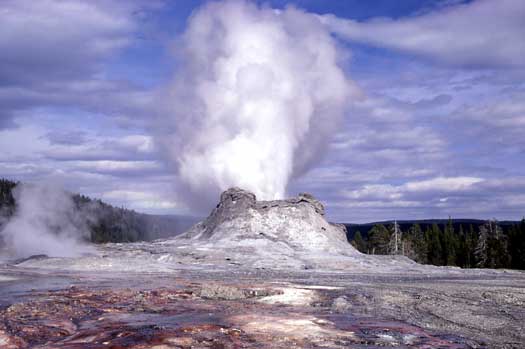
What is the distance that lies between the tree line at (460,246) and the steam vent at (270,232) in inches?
692

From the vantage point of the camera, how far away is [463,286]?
76.7 feet

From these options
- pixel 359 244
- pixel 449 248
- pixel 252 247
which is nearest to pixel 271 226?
pixel 252 247

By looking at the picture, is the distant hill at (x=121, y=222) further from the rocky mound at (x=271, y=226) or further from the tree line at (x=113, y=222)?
the rocky mound at (x=271, y=226)

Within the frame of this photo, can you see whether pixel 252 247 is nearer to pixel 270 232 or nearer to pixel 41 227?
pixel 270 232

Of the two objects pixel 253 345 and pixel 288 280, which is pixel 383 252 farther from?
pixel 253 345

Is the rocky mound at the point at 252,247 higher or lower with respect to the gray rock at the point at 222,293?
higher

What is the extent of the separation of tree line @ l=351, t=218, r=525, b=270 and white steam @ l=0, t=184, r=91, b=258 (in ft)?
91.2

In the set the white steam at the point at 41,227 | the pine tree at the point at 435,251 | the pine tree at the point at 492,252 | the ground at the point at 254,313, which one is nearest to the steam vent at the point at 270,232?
the white steam at the point at 41,227

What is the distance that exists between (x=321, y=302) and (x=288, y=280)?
263 inches

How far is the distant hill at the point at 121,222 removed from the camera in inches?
2944

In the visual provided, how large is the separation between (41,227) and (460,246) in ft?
135

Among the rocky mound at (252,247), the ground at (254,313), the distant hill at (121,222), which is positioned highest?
the distant hill at (121,222)

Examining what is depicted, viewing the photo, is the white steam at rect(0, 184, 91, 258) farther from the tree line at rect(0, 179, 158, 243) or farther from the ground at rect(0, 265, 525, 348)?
the tree line at rect(0, 179, 158, 243)

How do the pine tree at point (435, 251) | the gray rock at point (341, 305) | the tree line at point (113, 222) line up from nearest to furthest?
the gray rock at point (341, 305)
the pine tree at point (435, 251)
the tree line at point (113, 222)
